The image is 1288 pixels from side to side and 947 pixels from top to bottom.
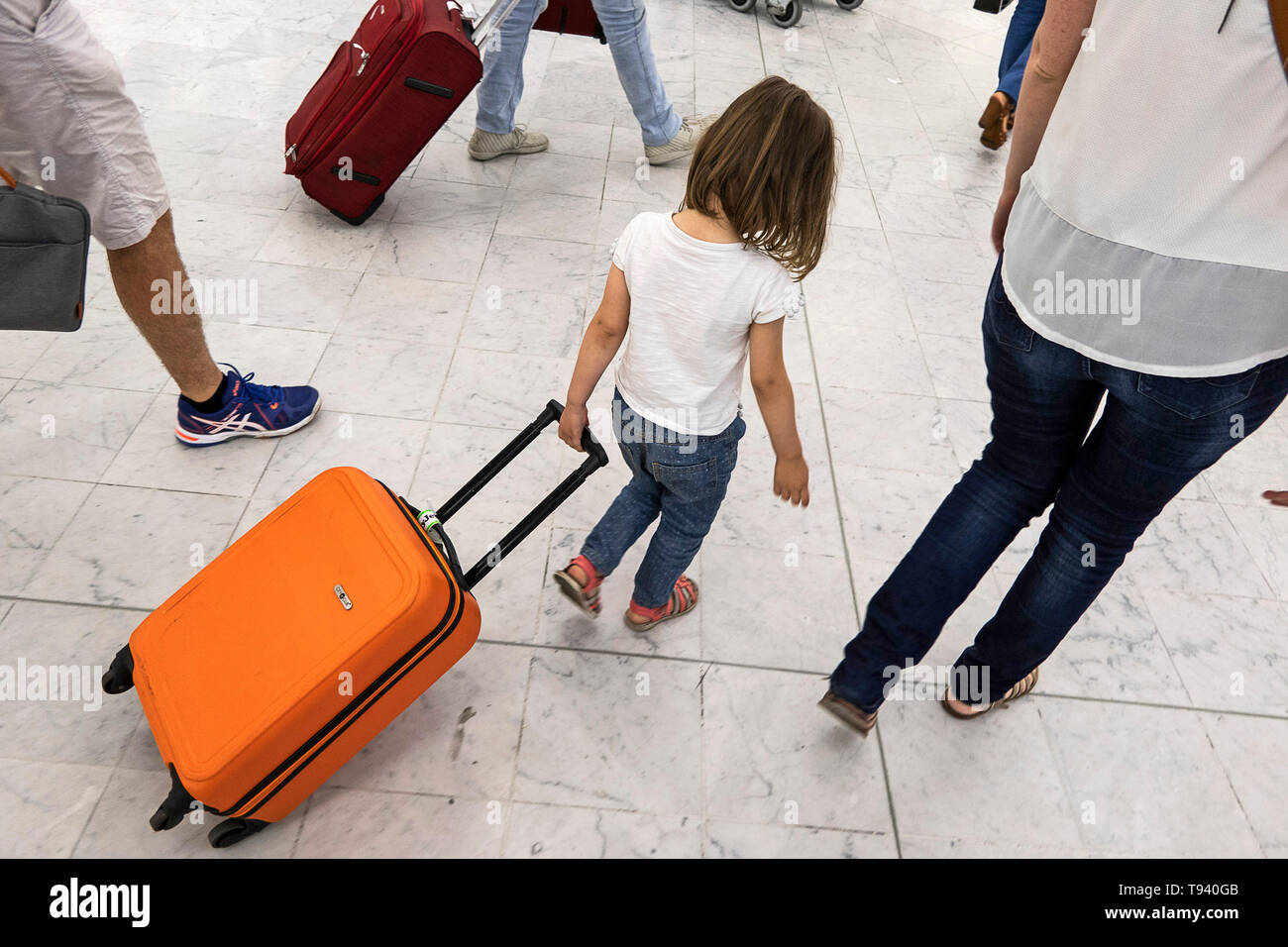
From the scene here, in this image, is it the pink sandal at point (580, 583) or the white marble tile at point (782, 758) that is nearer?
the white marble tile at point (782, 758)

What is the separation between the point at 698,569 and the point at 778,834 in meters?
0.67

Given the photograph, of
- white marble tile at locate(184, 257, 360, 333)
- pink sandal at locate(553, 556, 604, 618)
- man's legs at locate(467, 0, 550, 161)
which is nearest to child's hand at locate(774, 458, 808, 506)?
pink sandal at locate(553, 556, 604, 618)

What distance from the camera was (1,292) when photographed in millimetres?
1624

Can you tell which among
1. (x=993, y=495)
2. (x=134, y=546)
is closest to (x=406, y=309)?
(x=134, y=546)

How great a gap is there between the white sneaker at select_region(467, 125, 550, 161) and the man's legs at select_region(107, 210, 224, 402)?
5.99 ft

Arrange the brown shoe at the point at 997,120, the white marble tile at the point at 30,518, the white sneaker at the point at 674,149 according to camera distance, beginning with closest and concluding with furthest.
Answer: the white marble tile at the point at 30,518 < the white sneaker at the point at 674,149 < the brown shoe at the point at 997,120

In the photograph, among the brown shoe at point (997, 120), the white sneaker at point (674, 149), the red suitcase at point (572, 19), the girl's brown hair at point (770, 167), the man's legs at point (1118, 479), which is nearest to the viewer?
the man's legs at point (1118, 479)

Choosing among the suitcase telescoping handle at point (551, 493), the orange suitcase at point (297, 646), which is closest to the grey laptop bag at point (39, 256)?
the orange suitcase at point (297, 646)

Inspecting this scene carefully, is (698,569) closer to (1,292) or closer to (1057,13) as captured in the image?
(1057,13)

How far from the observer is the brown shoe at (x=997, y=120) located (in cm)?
428

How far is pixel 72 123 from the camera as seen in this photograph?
5.95 feet

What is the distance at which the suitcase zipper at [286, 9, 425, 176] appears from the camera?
2.85 m

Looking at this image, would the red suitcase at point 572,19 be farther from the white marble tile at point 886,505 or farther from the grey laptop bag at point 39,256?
the grey laptop bag at point 39,256
